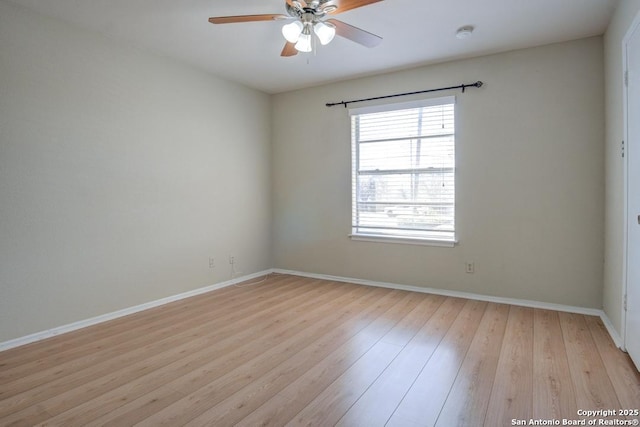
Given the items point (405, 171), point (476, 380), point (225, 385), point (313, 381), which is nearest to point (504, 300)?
point (405, 171)

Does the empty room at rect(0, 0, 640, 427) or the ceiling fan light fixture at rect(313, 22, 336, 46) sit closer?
the empty room at rect(0, 0, 640, 427)

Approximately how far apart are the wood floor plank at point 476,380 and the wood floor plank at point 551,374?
23cm

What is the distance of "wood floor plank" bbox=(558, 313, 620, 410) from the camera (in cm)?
191

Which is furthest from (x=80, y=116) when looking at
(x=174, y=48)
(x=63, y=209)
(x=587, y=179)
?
(x=587, y=179)

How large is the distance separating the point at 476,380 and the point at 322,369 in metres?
0.93

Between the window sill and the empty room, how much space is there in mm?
25

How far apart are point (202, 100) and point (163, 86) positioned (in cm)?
50

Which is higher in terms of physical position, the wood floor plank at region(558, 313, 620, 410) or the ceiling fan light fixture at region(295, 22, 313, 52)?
the ceiling fan light fixture at region(295, 22, 313, 52)

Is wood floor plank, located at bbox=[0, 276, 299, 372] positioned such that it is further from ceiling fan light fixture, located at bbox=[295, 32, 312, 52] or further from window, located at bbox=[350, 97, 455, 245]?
ceiling fan light fixture, located at bbox=[295, 32, 312, 52]

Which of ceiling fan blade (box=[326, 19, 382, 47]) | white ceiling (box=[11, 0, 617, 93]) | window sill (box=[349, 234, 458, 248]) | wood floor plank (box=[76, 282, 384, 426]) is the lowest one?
wood floor plank (box=[76, 282, 384, 426])

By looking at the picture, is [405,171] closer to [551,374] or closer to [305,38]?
[305,38]

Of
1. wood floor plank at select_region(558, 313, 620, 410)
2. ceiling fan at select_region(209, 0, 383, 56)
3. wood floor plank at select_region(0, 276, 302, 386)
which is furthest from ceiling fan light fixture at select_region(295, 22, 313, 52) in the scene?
wood floor plank at select_region(558, 313, 620, 410)

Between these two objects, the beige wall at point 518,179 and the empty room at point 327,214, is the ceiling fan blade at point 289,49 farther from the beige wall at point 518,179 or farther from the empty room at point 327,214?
the beige wall at point 518,179

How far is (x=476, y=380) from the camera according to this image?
2143mm
